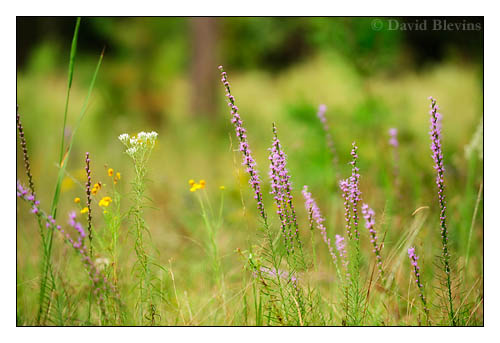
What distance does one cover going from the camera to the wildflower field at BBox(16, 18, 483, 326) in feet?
5.91

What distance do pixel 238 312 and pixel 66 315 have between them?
29.7 inches

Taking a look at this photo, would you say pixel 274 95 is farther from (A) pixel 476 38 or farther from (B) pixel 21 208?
(B) pixel 21 208

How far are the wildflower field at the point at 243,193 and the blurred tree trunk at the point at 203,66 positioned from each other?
0.11ft

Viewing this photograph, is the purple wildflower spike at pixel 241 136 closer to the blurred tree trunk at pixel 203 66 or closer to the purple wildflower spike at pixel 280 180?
the purple wildflower spike at pixel 280 180

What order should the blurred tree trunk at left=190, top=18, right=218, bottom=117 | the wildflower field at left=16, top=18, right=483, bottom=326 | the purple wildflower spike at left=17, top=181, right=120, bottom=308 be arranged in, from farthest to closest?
1. the blurred tree trunk at left=190, top=18, right=218, bottom=117
2. the wildflower field at left=16, top=18, right=483, bottom=326
3. the purple wildflower spike at left=17, top=181, right=120, bottom=308

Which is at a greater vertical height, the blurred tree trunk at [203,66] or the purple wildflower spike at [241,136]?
the blurred tree trunk at [203,66]

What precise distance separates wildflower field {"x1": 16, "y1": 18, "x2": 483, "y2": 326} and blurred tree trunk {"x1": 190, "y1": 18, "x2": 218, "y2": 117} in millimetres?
35

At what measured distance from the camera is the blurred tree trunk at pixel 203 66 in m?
9.00

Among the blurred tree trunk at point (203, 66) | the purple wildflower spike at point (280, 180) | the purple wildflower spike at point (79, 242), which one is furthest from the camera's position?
the blurred tree trunk at point (203, 66)

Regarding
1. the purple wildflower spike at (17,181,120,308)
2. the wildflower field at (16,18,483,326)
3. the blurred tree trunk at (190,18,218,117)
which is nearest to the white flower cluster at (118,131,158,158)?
the wildflower field at (16,18,483,326)

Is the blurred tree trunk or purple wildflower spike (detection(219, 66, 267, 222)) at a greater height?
the blurred tree trunk

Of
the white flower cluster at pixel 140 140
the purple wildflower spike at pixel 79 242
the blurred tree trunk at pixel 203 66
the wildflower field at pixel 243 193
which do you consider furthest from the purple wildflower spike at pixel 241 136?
the blurred tree trunk at pixel 203 66

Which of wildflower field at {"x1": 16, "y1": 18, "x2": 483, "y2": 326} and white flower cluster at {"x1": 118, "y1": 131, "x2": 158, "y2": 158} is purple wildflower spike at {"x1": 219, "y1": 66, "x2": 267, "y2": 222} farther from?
white flower cluster at {"x1": 118, "y1": 131, "x2": 158, "y2": 158}
